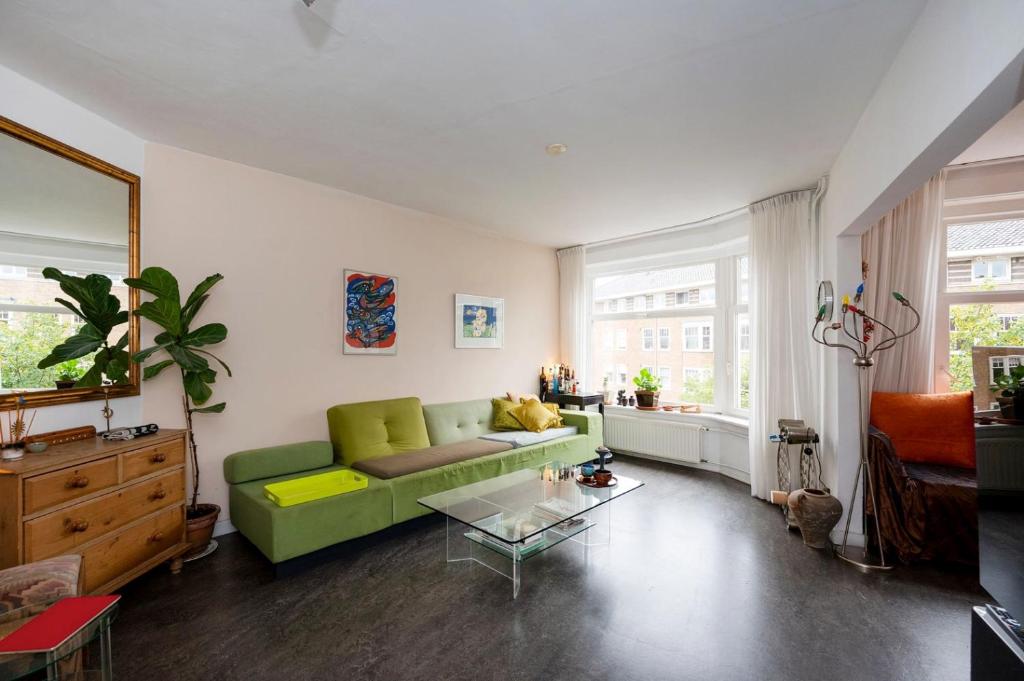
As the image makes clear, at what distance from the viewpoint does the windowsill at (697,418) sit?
14.3ft

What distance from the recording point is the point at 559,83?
7.27 feet

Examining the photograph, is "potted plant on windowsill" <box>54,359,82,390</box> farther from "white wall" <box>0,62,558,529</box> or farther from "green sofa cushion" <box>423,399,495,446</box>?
"green sofa cushion" <box>423,399,495,446</box>

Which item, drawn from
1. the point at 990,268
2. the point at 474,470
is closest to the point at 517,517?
the point at 474,470

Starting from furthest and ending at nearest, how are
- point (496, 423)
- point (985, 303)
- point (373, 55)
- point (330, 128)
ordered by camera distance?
point (496, 423) < point (985, 303) < point (330, 128) < point (373, 55)

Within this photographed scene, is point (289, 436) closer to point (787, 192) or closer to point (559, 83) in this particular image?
point (559, 83)

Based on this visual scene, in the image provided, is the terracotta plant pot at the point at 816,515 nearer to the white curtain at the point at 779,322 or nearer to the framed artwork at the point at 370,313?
the white curtain at the point at 779,322

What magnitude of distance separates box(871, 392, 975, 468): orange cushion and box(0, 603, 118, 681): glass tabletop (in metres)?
4.30

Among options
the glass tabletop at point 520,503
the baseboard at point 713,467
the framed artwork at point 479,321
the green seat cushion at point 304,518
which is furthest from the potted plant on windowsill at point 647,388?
the green seat cushion at point 304,518

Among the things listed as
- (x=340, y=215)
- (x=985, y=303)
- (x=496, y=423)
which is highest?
(x=340, y=215)

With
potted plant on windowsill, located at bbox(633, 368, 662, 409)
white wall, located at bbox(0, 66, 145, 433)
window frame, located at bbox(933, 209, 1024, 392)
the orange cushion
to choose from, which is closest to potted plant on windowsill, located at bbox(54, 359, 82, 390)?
white wall, located at bbox(0, 66, 145, 433)

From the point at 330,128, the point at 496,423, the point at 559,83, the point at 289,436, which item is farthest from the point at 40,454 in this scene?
the point at 496,423

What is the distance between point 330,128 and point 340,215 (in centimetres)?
117

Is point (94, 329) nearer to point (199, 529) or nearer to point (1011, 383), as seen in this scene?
point (199, 529)

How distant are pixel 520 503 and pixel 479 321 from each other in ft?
8.06
